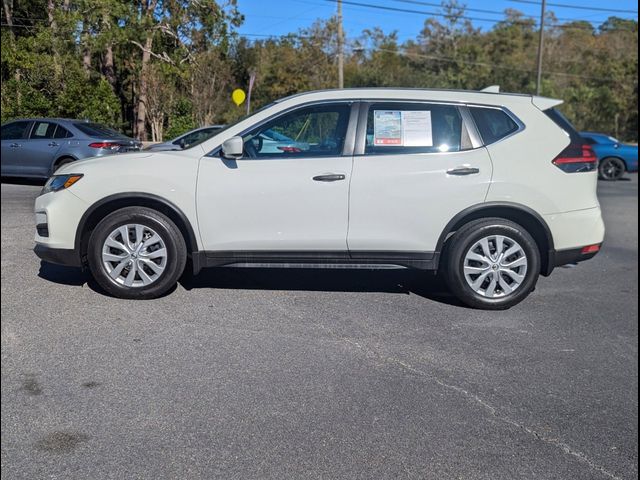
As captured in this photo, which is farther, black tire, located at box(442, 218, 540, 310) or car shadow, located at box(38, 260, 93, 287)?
black tire, located at box(442, 218, 540, 310)

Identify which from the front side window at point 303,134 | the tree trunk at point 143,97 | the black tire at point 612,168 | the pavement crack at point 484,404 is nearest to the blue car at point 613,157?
the black tire at point 612,168

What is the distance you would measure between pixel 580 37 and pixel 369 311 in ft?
154

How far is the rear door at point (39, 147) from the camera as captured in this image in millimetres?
4074

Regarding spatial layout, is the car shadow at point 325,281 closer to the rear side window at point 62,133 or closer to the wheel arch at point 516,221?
the wheel arch at point 516,221

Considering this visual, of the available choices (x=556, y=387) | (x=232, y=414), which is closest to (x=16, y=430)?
(x=232, y=414)

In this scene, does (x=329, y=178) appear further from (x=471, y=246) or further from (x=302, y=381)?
(x=302, y=381)

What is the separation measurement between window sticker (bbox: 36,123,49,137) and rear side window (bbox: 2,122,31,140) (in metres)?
0.10

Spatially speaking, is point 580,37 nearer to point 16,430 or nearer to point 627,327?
point 627,327

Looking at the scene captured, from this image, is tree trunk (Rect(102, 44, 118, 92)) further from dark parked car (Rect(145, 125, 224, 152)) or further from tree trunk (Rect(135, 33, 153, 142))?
dark parked car (Rect(145, 125, 224, 152))

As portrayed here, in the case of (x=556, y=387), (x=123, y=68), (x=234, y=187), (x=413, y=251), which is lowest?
(x=556, y=387)

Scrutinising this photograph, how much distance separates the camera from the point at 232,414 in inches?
134

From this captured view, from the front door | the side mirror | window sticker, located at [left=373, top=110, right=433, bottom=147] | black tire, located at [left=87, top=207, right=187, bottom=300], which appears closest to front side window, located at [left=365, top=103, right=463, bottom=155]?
window sticker, located at [left=373, top=110, right=433, bottom=147]

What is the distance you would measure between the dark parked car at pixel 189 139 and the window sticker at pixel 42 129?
919 millimetres

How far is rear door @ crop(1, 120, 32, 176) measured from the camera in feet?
12.9
